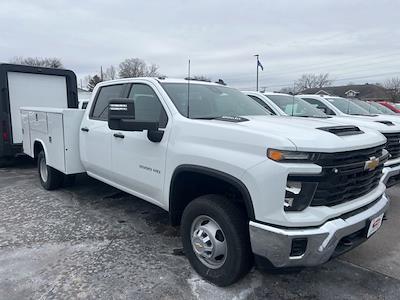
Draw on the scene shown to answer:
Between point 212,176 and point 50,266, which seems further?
point 50,266

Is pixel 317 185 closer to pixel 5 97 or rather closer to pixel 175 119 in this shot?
pixel 175 119

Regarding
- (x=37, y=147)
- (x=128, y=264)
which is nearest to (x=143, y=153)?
(x=128, y=264)

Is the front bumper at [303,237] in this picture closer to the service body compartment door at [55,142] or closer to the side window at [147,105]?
the side window at [147,105]

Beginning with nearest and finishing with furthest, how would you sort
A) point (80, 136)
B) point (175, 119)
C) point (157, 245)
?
point (175, 119) < point (157, 245) < point (80, 136)

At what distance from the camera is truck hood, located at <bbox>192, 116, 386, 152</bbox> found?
2541 millimetres

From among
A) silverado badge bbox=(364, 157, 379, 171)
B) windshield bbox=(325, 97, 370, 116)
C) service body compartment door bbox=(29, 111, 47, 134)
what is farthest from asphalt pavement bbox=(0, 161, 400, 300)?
windshield bbox=(325, 97, 370, 116)

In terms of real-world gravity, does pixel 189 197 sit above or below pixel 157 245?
above

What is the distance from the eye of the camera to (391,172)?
4.89 meters

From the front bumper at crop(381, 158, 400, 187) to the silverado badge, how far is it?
1.89m

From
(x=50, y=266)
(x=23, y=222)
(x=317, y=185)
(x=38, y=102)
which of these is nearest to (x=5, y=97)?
(x=38, y=102)

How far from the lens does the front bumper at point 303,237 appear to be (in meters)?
2.52

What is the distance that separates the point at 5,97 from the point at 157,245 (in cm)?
584

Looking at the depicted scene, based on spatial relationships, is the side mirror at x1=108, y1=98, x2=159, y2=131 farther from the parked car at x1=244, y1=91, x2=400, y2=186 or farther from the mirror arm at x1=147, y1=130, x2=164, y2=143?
the parked car at x1=244, y1=91, x2=400, y2=186

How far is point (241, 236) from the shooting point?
2850 mm
